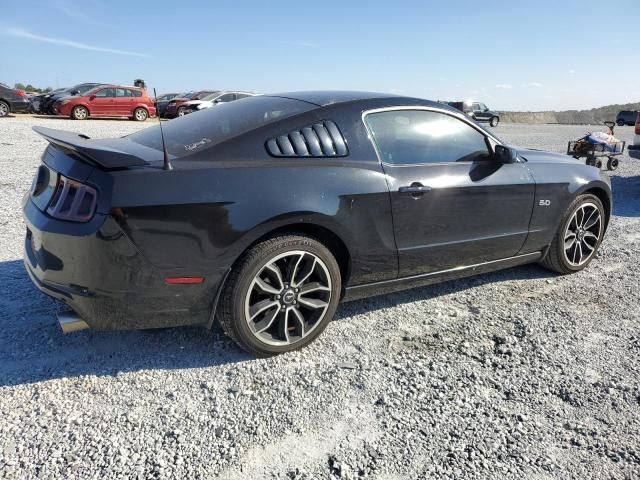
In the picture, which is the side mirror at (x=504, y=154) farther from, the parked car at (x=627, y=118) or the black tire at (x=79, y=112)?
the parked car at (x=627, y=118)

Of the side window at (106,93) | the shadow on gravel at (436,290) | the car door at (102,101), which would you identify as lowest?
the shadow on gravel at (436,290)

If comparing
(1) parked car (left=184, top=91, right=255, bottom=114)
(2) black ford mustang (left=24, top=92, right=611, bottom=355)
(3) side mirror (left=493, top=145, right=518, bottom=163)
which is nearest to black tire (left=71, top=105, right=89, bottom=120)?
(1) parked car (left=184, top=91, right=255, bottom=114)

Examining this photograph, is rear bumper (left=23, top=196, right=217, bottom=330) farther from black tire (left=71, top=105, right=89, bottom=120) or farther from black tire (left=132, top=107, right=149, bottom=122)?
black tire (left=132, top=107, right=149, bottom=122)

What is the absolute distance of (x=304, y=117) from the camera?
3043mm

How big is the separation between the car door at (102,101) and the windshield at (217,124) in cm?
2032

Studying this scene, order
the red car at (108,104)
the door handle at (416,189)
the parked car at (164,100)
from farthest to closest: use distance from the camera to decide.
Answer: the parked car at (164,100), the red car at (108,104), the door handle at (416,189)

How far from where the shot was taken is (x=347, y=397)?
2.60m

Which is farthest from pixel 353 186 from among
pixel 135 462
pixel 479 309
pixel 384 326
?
pixel 135 462

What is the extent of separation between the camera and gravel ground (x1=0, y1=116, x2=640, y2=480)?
214 centimetres

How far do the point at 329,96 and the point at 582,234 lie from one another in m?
2.66

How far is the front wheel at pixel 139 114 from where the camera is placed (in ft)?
73.6

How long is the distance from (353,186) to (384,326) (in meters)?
1.01

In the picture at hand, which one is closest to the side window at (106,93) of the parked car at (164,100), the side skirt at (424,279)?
the parked car at (164,100)

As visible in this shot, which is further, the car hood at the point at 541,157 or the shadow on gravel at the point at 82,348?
the car hood at the point at 541,157
